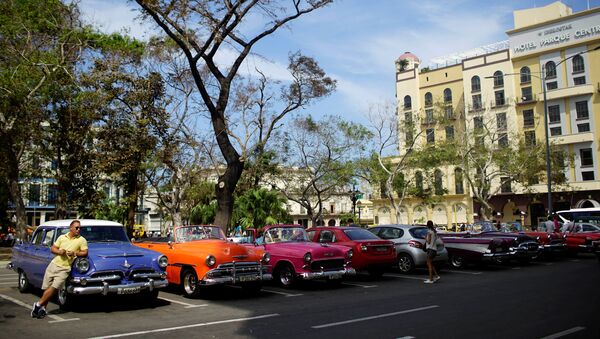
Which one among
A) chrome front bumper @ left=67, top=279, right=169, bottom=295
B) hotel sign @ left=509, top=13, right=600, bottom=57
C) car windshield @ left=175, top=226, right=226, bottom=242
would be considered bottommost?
chrome front bumper @ left=67, top=279, right=169, bottom=295

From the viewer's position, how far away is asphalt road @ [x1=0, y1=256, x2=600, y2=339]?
7648 millimetres

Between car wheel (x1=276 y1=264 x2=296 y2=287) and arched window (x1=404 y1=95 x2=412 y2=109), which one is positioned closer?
car wheel (x1=276 y1=264 x2=296 y2=287)

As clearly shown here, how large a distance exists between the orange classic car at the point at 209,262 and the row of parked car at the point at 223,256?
0.02 metres

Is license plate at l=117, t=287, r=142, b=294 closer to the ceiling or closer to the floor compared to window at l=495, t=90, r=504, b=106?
closer to the floor

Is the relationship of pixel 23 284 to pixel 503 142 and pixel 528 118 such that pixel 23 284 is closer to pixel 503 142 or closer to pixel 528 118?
pixel 503 142

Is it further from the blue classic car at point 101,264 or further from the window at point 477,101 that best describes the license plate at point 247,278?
the window at point 477,101

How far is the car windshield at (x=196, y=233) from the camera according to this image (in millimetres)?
12664

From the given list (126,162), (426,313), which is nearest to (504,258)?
(426,313)

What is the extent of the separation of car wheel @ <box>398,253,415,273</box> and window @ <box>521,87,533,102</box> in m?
49.4

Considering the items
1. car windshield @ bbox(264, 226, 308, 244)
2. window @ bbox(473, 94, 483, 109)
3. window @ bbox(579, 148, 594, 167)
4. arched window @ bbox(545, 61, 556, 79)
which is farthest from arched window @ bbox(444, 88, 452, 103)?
car windshield @ bbox(264, 226, 308, 244)

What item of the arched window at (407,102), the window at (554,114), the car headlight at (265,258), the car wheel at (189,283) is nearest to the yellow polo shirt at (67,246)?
the car wheel at (189,283)

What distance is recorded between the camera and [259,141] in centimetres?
3397

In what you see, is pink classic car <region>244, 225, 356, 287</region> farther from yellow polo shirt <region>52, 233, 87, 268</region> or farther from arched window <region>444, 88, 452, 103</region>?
arched window <region>444, 88, 452, 103</region>

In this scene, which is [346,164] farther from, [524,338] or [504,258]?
[524,338]
